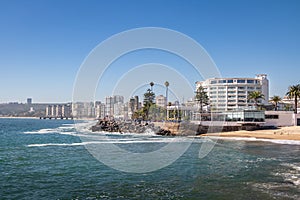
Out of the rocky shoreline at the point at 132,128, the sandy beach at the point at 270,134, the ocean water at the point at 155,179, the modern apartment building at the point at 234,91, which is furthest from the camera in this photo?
the modern apartment building at the point at 234,91

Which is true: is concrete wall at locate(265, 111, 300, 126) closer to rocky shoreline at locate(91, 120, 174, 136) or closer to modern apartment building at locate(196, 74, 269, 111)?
rocky shoreline at locate(91, 120, 174, 136)

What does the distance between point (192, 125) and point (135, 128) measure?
54.6 feet

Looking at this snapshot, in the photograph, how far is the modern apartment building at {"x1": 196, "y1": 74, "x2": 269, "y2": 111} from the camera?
125 m

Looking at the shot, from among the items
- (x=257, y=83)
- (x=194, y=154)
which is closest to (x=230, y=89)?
(x=257, y=83)

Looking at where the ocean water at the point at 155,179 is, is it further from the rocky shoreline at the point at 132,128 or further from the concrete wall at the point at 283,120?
the concrete wall at the point at 283,120

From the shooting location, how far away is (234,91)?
125 metres

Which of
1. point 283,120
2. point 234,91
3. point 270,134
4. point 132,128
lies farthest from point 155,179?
point 234,91

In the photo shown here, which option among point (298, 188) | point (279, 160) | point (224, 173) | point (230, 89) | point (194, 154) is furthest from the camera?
point (230, 89)

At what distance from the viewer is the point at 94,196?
54.5 ft

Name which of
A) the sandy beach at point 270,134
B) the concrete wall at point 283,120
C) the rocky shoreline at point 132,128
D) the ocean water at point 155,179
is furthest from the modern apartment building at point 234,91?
the ocean water at point 155,179

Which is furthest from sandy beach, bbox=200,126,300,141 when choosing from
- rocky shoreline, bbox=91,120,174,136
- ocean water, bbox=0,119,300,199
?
ocean water, bbox=0,119,300,199

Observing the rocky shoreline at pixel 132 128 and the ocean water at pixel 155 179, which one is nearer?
the ocean water at pixel 155 179

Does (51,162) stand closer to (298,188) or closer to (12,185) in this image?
(12,185)

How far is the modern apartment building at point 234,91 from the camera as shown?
409 ft
